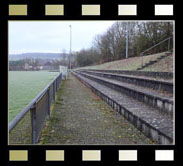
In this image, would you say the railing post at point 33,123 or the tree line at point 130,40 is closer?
the railing post at point 33,123

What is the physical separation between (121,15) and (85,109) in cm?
435

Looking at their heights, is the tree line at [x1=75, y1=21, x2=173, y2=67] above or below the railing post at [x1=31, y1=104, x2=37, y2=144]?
above

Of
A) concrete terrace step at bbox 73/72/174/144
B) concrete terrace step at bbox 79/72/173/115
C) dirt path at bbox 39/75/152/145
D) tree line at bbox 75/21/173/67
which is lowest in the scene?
dirt path at bbox 39/75/152/145

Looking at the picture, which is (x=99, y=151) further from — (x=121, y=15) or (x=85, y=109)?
(x=85, y=109)

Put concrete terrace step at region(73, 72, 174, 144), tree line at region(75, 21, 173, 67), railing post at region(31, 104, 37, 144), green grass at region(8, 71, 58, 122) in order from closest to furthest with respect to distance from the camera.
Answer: green grass at region(8, 71, 58, 122)
concrete terrace step at region(73, 72, 174, 144)
railing post at region(31, 104, 37, 144)
tree line at region(75, 21, 173, 67)

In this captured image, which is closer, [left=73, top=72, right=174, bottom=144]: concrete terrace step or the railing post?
[left=73, top=72, right=174, bottom=144]: concrete terrace step

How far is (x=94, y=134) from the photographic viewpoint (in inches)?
149

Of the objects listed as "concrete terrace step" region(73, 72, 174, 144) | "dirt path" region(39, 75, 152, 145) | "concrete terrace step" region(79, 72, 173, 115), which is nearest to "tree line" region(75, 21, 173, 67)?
"concrete terrace step" region(79, 72, 173, 115)

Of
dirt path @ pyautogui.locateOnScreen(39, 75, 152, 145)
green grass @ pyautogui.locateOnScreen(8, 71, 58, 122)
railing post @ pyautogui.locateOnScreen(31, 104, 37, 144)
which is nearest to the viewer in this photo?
green grass @ pyautogui.locateOnScreen(8, 71, 58, 122)

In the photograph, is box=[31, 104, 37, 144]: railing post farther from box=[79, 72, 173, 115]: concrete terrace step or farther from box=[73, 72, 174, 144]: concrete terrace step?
box=[79, 72, 173, 115]: concrete terrace step

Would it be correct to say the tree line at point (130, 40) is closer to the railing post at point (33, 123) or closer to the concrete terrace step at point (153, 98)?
the concrete terrace step at point (153, 98)

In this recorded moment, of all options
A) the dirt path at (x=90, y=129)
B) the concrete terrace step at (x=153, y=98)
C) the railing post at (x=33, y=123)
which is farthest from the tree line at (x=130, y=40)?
the railing post at (x=33, y=123)

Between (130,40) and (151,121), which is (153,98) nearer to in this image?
(151,121)

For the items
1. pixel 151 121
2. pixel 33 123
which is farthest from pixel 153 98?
pixel 33 123
